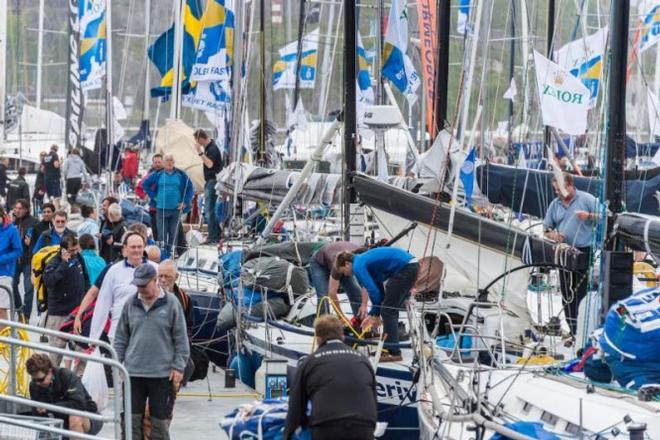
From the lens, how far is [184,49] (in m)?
24.9

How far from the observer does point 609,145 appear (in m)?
11.6

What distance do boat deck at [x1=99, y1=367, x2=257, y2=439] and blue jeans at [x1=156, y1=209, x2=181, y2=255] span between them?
578 centimetres

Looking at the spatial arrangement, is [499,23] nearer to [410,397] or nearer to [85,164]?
[85,164]

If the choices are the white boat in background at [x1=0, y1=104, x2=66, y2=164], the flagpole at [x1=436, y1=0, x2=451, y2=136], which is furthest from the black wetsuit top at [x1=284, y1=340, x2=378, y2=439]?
the white boat in background at [x1=0, y1=104, x2=66, y2=164]

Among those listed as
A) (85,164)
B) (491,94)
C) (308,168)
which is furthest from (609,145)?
(491,94)

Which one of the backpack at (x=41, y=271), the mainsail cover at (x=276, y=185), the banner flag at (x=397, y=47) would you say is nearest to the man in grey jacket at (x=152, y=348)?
the backpack at (x=41, y=271)

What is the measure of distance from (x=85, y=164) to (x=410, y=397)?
920 inches

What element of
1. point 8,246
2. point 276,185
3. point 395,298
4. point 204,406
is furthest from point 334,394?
point 276,185

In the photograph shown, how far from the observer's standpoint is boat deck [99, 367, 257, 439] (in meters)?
13.1

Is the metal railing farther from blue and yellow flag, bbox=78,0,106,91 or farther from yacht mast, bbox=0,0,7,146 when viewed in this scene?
blue and yellow flag, bbox=78,0,106,91

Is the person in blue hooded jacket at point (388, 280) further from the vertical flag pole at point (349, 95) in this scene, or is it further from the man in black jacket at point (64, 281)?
the man in black jacket at point (64, 281)

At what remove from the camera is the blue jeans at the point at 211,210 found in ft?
74.0

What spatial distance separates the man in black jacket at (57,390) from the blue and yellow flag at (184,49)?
13.2 metres

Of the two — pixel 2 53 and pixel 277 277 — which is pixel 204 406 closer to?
pixel 277 277
